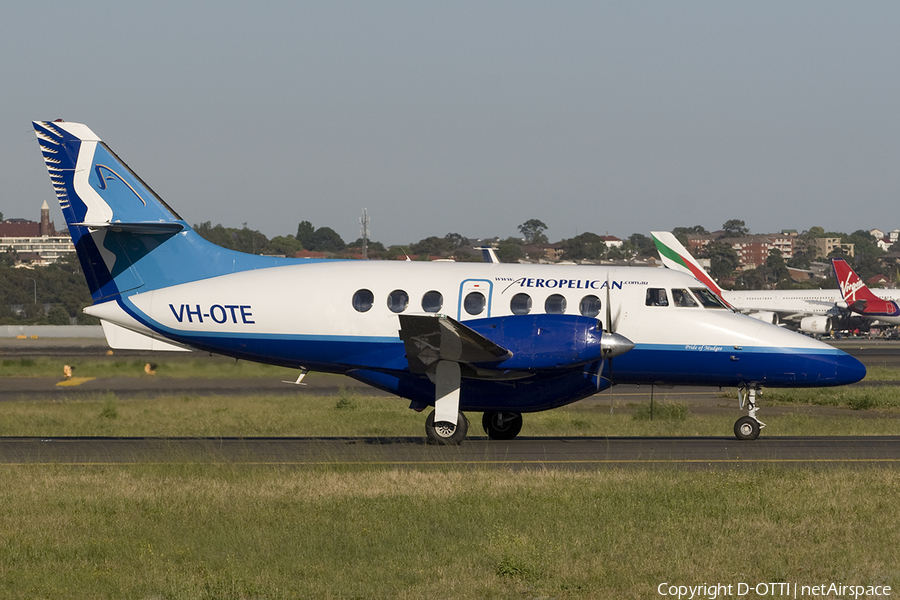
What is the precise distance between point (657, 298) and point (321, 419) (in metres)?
13.0

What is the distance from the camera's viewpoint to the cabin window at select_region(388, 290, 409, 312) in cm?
1942

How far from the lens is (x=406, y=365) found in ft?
62.1

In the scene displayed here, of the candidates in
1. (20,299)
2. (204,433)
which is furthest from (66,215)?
(20,299)

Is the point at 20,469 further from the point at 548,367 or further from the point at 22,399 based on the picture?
the point at 22,399

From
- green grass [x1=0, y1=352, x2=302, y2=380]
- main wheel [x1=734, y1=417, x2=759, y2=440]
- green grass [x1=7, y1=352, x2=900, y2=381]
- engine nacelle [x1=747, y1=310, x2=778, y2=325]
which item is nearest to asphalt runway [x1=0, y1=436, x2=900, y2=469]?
main wheel [x1=734, y1=417, x2=759, y2=440]

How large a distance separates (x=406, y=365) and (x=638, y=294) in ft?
16.1

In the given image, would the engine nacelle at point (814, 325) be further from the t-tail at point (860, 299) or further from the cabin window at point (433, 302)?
the cabin window at point (433, 302)

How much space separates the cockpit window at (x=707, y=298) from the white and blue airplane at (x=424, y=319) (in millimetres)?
43

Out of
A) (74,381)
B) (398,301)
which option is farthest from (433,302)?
(74,381)

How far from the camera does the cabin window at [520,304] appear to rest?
19141 millimetres

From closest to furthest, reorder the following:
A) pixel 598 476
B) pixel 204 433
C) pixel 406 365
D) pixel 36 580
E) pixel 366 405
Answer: pixel 36 580
pixel 598 476
pixel 406 365
pixel 204 433
pixel 366 405

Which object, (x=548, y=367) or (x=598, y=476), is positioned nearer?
(x=598, y=476)

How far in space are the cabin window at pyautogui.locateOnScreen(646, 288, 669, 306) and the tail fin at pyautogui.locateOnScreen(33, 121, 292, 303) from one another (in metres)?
8.88

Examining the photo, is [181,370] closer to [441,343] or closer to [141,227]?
[141,227]
